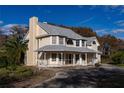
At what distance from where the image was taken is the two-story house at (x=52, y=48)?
A: 35.4m

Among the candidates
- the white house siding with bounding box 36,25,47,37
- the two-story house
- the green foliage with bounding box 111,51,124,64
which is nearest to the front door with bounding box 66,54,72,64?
the two-story house

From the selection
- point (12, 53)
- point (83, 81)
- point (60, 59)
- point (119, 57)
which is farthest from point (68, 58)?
point (83, 81)

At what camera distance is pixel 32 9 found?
42938 mm

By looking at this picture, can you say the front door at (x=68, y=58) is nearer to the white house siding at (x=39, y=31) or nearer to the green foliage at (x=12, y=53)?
the white house siding at (x=39, y=31)

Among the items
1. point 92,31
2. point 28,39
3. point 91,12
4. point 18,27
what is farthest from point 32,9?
point 92,31

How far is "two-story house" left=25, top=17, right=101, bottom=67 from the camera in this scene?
116 ft

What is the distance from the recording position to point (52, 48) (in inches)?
1358

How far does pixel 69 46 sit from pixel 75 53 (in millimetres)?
1498

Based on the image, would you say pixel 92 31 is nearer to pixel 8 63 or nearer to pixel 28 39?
pixel 28 39

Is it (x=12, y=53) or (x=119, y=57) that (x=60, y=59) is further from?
(x=119, y=57)

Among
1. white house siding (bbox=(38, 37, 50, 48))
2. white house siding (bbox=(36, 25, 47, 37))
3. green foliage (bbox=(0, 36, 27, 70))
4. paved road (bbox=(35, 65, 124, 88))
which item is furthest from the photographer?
white house siding (bbox=(36, 25, 47, 37))

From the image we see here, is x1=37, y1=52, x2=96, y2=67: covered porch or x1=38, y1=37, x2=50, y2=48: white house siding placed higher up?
x1=38, y1=37, x2=50, y2=48: white house siding

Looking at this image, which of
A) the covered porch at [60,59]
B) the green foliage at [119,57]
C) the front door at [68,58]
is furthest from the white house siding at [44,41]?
the green foliage at [119,57]

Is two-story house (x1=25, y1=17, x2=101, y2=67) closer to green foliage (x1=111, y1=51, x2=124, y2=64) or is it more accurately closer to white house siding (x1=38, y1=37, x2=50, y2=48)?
white house siding (x1=38, y1=37, x2=50, y2=48)
